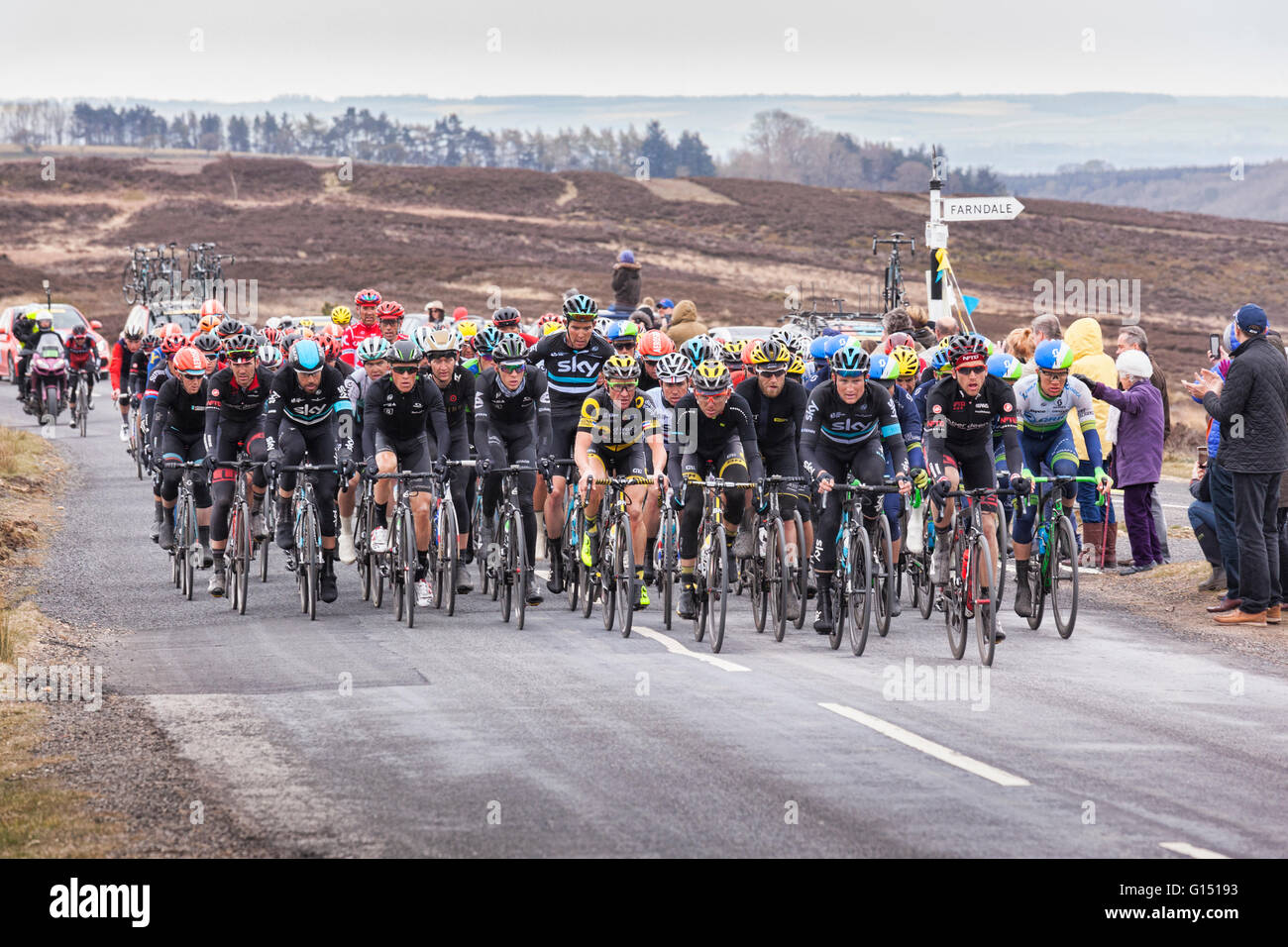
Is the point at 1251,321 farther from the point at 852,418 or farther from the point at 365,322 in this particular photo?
the point at 365,322

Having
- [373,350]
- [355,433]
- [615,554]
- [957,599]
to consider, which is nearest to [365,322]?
[355,433]

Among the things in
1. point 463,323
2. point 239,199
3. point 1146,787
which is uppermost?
point 239,199

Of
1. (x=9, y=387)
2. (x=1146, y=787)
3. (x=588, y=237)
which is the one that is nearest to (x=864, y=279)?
(x=588, y=237)

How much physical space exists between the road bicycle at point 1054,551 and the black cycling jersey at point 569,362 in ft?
13.5

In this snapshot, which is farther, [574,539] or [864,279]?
→ [864,279]

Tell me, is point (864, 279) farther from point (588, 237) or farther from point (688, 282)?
point (588, 237)

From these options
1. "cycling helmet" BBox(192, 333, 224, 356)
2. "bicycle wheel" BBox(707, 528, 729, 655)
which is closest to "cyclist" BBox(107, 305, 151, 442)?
"cycling helmet" BBox(192, 333, 224, 356)

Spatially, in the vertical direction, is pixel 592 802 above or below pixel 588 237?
below

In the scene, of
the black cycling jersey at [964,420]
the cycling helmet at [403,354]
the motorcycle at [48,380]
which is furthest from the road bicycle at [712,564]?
the motorcycle at [48,380]

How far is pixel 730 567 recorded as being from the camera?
14672 mm

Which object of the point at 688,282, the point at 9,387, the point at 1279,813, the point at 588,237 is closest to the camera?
the point at 1279,813

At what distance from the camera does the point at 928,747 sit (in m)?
9.54
